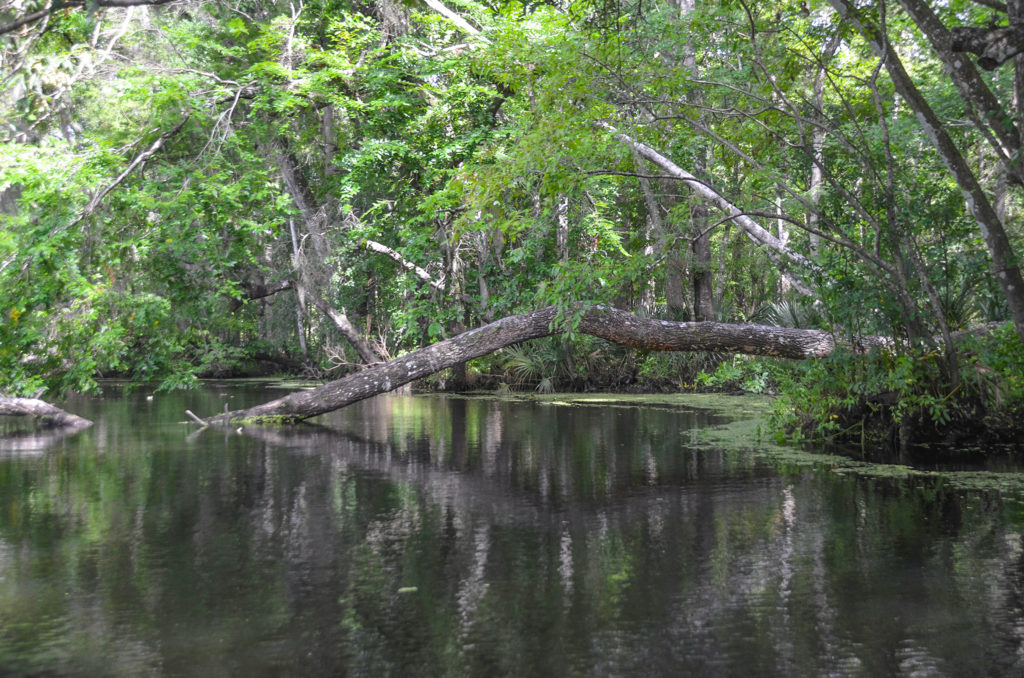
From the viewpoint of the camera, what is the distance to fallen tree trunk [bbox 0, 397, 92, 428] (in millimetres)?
12250

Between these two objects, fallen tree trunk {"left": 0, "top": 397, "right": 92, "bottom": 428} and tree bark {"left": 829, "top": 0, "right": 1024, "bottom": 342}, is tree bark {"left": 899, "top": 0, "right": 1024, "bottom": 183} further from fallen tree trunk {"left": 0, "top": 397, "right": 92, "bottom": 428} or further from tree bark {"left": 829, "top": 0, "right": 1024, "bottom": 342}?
fallen tree trunk {"left": 0, "top": 397, "right": 92, "bottom": 428}

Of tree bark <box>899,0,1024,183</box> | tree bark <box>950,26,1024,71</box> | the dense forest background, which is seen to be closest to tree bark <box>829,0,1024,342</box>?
the dense forest background

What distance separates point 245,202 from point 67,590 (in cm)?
973

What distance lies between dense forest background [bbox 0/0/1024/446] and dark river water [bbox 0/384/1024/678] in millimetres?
1972

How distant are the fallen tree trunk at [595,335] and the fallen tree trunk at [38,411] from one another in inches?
105

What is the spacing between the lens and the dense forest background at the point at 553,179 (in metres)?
7.57

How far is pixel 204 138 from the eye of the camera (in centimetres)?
1345

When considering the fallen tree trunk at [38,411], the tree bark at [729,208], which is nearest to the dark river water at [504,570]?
the tree bark at [729,208]

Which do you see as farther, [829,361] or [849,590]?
[829,361]

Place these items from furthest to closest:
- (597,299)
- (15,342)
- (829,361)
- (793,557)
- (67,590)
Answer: (15,342)
(597,299)
(829,361)
(793,557)
(67,590)

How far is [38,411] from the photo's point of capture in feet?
40.3

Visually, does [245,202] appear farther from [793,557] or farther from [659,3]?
[793,557]

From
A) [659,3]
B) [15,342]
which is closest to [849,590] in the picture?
[15,342]

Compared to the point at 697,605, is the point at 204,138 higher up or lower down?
higher up
